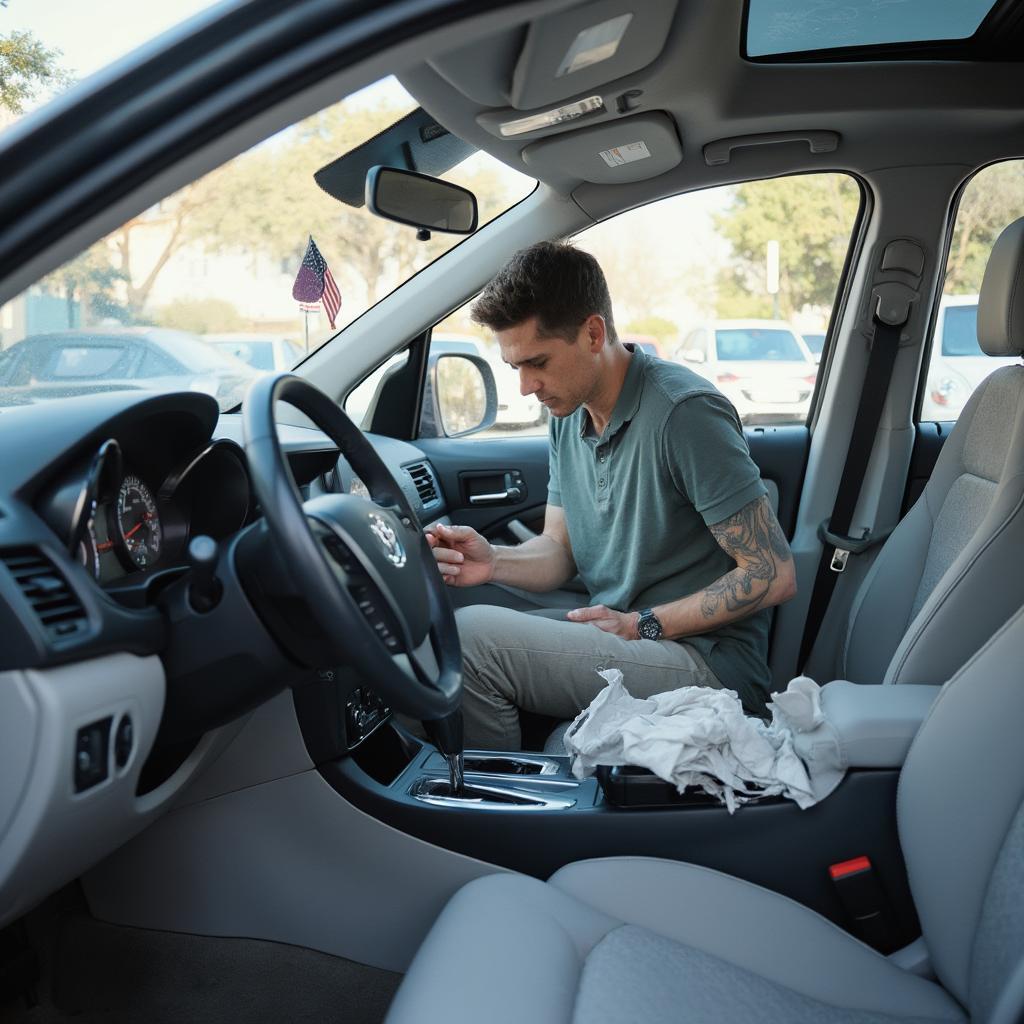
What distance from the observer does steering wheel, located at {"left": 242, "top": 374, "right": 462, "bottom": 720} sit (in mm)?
1149

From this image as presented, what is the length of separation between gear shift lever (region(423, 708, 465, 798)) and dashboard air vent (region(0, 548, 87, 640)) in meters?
0.64

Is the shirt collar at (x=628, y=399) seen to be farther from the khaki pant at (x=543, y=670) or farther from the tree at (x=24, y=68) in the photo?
the tree at (x=24, y=68)

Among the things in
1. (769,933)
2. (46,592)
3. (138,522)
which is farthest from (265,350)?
(769,933)

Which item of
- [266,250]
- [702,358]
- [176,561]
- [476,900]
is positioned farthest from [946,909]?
[266,250]

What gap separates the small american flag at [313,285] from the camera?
2416mm

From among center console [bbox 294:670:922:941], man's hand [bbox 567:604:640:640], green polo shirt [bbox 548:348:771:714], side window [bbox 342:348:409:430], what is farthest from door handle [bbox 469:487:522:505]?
center console [bbox 294:670:922:941]

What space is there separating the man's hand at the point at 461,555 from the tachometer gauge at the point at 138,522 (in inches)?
27.9

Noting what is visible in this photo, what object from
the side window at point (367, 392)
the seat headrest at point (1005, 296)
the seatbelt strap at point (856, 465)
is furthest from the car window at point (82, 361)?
the seatbelt strap at point (856, 465)

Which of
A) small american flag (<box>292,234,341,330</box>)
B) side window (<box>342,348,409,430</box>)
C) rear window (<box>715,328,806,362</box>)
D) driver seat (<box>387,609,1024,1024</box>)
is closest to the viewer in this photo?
driver seat (<box>387,609,1024,1024</box>)

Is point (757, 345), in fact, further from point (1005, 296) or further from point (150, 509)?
point (150, 509)

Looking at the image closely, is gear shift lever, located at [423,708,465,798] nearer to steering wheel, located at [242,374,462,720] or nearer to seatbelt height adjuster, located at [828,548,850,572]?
steering wheel, located at [242,374,462,720]

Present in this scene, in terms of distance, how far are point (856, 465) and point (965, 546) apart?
1.08 metres

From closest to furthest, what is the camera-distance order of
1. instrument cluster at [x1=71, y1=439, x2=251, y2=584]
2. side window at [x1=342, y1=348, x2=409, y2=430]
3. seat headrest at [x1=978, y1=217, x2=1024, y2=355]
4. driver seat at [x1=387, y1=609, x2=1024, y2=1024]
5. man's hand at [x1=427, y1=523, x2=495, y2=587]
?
driver seat at [x1=387, y1=609, x2=1024, y2=1024] < instrument cluster at [x1=71, y1=439, x2=251, y2=584] < seat headrest at [x1=978, y1=217, x2=1024, y2=355] < man's hand at [x1=427, y1=523, x2=495, y2=587] < side window at [x1=342, y1=348, x2=409, y2=430]

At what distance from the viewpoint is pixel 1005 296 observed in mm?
1999
